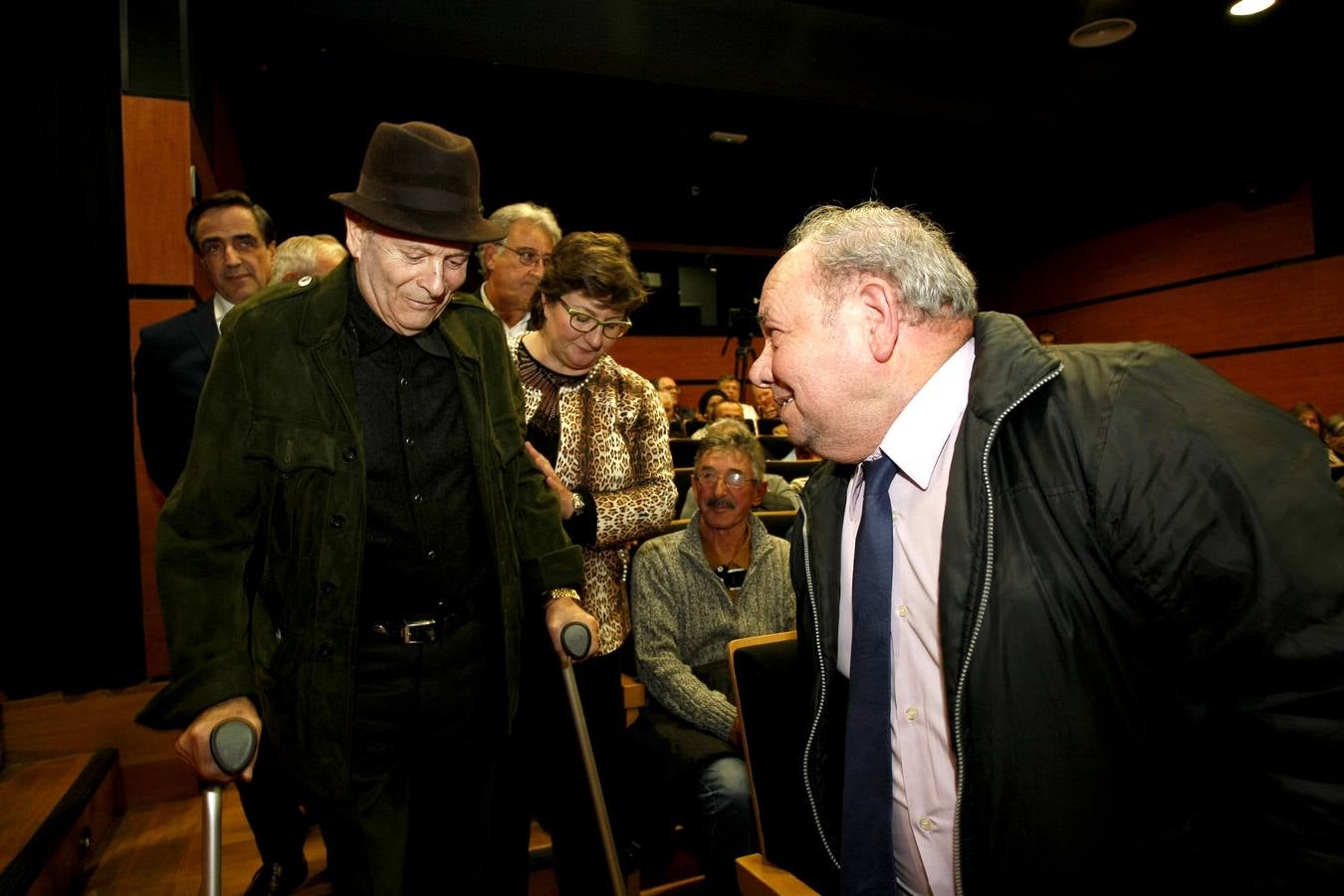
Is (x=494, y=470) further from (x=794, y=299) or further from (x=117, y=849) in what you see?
(x=117, y=849)

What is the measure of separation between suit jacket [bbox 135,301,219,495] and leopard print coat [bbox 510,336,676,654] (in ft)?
3.20

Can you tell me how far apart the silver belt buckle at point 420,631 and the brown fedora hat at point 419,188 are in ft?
2.18

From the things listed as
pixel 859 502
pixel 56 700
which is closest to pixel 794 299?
pixel 859 502

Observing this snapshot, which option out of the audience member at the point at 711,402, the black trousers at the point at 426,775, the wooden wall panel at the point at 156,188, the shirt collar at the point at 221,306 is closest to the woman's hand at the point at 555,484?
the black trousers at the point at 426,775

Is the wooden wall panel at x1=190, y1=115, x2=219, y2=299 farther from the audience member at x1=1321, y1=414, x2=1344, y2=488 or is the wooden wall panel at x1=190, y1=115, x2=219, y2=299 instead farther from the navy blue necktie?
the audience member at x1=1321, y1=414, x2=1344, y2=488

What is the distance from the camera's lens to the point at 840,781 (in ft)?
4.23

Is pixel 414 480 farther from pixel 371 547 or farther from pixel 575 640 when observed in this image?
pixel 575 640

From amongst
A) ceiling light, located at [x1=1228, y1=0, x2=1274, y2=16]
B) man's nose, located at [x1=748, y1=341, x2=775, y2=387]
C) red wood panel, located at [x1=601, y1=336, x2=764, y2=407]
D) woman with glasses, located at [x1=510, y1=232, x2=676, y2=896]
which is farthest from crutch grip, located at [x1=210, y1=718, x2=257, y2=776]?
red wood panel, located at [x1=601, y1=336, x2=764, y2=407]

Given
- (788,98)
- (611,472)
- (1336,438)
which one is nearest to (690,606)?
(611,472)

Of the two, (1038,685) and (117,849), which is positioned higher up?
(1038,685)

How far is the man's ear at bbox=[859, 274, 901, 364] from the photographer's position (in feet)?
3.70

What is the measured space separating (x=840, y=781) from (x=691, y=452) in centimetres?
319

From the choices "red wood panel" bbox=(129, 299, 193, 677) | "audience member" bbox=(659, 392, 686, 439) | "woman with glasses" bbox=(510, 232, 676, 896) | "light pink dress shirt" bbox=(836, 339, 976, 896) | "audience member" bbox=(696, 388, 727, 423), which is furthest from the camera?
"audience member" bbox=(659, 392, 686, 439)

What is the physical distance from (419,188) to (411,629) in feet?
2.52
